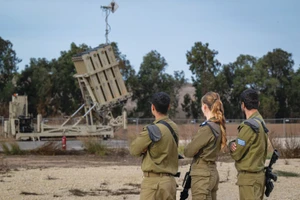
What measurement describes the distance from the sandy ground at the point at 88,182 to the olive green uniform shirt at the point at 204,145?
147 inches

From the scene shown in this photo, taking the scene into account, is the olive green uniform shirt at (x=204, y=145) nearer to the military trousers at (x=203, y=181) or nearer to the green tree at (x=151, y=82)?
the military trousers at (x=203, y=181)

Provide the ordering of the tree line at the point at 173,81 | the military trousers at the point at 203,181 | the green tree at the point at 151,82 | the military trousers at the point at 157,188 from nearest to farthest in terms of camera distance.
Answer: the military trousers at the point at 157,188 < the military trousers at the point at 203,181 < the tree line at the point at 173,81 < the green tree at the point at 151,82

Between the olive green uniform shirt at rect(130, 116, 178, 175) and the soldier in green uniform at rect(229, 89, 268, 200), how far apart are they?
70 centimetres

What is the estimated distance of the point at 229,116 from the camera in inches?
2021

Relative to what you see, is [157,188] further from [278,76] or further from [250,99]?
[278,76]

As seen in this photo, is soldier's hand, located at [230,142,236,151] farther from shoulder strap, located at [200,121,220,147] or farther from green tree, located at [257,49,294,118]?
green tree, located at [257,49,294,118]

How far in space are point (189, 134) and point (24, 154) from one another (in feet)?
19.9

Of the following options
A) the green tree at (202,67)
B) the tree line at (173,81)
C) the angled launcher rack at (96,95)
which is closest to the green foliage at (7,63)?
the tree line at (173,81)

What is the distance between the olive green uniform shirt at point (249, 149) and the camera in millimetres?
5270

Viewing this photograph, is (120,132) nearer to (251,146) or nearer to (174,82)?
(251,146)

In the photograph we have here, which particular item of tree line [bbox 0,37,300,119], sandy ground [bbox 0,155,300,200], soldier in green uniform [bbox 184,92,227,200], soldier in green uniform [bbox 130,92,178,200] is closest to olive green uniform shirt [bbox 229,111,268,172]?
soldier in green uniform [bbox 184,92,227,200]

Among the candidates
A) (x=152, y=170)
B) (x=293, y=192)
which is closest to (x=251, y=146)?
(x=152, y=170)

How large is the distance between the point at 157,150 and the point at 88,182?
233 inches

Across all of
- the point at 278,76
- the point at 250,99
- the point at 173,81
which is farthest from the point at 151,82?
the point at 250,99
